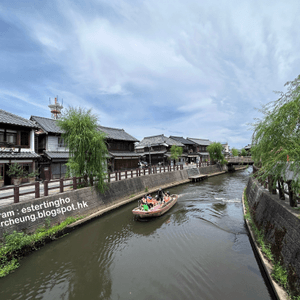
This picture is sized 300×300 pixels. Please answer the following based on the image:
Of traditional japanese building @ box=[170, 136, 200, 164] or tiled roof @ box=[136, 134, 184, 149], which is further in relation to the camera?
traditional japanese building @ box=[170, 136, 200, 164]

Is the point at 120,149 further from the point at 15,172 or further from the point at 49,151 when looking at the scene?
the point at 15,172

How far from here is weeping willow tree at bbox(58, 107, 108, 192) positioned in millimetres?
13875

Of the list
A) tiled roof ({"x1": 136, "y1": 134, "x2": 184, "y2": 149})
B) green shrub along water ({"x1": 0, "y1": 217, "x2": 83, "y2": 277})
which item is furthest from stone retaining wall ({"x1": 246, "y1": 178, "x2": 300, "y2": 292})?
tiled roof ({"x1": 136, "y1": 134, "x2": 184, "y2": 149})

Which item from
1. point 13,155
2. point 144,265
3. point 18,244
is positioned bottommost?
point 144,265

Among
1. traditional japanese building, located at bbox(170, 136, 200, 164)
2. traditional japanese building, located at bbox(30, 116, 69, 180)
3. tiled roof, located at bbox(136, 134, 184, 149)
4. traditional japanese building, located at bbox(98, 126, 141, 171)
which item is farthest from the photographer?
traditional japanese building, located at bbox(170, 136, 200, 164)

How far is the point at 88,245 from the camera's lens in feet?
32.2

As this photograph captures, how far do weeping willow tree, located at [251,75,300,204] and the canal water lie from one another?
14.4ft

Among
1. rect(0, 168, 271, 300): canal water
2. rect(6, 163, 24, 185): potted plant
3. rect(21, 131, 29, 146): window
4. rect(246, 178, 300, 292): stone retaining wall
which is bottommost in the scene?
rect(0, 168, 271, 300): canal water

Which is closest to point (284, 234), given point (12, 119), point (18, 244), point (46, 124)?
point (18, 244)

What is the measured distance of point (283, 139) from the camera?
20.0ft

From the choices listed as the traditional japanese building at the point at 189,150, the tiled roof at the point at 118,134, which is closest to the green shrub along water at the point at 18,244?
the tiled roof at the point at 118,134

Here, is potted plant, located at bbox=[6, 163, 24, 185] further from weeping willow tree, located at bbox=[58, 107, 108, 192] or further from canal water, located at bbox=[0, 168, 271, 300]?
canal water, located at bbox=[0, 168, 271, 300]

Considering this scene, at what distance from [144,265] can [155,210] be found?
5.64 metres

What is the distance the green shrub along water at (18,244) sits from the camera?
7.72 metres
